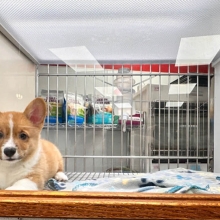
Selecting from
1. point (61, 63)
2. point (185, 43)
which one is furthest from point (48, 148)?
point (185, 43)

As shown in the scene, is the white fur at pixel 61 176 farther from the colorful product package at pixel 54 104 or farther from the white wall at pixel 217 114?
the white wall at pixel 217 114

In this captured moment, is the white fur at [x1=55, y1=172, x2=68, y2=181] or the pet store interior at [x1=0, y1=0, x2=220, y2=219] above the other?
the pet store interior at [x1=0, y1=0, x2=220, y2=219]

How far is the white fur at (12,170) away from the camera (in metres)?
0.69

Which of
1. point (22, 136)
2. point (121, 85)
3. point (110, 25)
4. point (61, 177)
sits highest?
point (110, 25)

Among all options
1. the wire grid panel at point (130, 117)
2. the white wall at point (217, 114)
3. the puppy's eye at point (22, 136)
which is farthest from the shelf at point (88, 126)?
the white wall at point (217, 114)

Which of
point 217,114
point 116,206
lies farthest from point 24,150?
point 217,114

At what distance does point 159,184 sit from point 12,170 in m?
0.35

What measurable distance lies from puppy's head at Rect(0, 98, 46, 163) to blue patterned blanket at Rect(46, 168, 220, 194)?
103mm

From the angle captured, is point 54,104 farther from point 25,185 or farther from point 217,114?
point 217,114

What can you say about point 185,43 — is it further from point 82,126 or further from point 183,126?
point 82,126

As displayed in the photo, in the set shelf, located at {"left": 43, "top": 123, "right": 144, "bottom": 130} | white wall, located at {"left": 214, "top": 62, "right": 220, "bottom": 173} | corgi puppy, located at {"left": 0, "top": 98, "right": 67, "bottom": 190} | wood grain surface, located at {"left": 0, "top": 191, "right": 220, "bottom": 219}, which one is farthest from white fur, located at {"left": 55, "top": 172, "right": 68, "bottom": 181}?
white wall, located at {"left": 214, "top": 62, "right": 220, "bottom": 173}

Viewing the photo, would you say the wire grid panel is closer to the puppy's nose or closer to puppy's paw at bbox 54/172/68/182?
puppy's paw at bbox 54/172/68/182

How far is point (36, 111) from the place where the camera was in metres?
0.73

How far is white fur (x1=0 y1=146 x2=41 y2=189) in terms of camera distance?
693 millimetres
